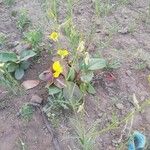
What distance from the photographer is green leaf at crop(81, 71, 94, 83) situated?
8.67 feet

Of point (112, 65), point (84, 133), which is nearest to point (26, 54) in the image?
point (112, 65)

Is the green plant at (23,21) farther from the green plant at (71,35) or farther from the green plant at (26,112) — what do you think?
the green plant at (26,112)

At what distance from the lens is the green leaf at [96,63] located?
107 inches

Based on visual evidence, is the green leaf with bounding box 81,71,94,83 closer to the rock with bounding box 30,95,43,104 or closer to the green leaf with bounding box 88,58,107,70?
the green leaf with bounding box 88,58,107,70

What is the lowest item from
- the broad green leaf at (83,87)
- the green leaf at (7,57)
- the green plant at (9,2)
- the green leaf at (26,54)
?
the broad green leaf at (83,87)

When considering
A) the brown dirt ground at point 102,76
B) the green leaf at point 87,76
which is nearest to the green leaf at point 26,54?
the brown dirt ground at point 102,76

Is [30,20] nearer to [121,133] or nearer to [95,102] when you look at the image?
[95,102]

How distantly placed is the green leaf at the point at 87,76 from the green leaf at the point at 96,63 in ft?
0.14

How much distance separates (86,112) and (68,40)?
0.68 metres

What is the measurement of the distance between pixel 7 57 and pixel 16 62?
7cm

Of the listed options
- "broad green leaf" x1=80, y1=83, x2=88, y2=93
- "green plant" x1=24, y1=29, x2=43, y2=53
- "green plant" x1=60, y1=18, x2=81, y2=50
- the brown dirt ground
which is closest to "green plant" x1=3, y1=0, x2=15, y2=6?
the brown dirt ground

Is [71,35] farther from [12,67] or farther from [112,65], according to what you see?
[12,67]

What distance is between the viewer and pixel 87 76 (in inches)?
105

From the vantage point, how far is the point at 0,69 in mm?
2494
